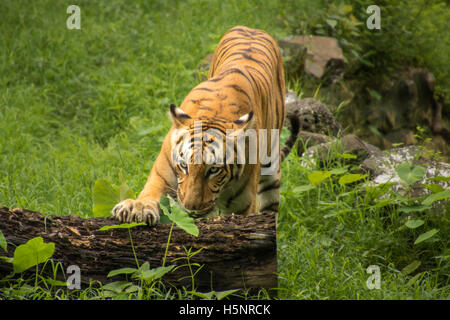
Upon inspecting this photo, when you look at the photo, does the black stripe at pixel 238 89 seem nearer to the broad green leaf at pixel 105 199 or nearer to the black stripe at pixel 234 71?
the black stripe at pixel 234 71

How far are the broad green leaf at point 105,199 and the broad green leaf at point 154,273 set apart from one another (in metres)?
0.61

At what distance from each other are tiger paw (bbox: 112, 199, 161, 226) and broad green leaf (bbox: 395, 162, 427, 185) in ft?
6.74

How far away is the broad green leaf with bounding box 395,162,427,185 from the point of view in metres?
4.18

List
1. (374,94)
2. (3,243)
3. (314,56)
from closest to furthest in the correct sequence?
(3,243)
(314,56)
(374,94)

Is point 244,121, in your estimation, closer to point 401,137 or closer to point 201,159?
point 201,159

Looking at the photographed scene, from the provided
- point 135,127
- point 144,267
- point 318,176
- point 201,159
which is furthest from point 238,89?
point 135,127

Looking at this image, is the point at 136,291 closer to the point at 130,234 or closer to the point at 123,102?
the point at 130,234

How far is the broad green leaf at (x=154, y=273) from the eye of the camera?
2.92 m

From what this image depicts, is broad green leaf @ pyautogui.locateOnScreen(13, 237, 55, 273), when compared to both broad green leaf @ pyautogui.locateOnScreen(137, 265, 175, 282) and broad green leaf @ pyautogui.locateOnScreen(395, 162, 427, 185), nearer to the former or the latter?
broad green leaf @ pyautogui.locateOnScreen(137, 265, 175, 282)

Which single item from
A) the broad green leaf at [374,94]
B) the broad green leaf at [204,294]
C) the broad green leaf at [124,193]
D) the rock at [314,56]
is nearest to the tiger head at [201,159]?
the broad green leaf at [124,193]

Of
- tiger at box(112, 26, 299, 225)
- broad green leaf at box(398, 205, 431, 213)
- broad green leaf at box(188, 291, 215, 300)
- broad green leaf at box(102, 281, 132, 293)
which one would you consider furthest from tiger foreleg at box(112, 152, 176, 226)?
broad green leaf at box(398, 205, 431, 213)

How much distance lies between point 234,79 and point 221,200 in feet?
2.87

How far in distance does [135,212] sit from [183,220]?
0.31 metres

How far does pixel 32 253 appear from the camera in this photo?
9.29 feet
